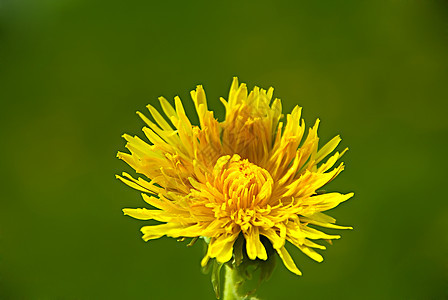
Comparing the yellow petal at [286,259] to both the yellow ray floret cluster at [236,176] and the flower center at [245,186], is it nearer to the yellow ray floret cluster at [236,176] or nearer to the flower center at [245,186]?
the yellow ray floret cluster at [236,176]

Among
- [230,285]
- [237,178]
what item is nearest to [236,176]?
[237,178]

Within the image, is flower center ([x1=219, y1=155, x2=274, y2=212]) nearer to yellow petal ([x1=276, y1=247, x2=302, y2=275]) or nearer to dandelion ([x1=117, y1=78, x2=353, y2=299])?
dandelion ([x1=117, y1=78, x2=353, y2=299])

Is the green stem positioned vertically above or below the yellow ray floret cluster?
below

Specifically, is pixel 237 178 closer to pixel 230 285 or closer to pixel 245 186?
pixel 245 186

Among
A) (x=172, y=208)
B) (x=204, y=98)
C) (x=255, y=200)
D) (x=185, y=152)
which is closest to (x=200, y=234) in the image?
(x=172, y=208)

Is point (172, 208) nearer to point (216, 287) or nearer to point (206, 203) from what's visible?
point (206, 203)

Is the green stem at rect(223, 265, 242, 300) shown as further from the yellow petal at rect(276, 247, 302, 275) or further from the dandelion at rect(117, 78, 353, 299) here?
the yellow petal at rect(276, 247, 302, 275)

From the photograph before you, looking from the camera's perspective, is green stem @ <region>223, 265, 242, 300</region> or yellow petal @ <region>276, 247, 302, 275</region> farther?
green stem @ <region>223, 265, 242, 300</region>

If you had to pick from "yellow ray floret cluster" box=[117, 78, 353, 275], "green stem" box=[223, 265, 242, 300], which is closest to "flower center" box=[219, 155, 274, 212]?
"yellow ray floret cluster" box=[117, 78, 353, 275]
